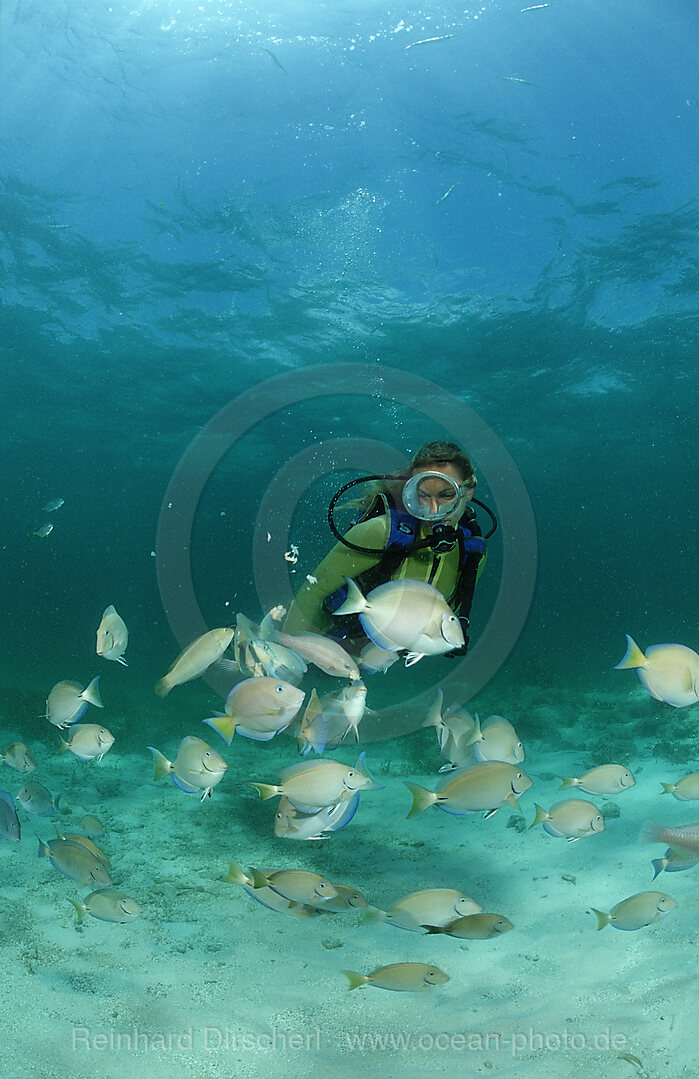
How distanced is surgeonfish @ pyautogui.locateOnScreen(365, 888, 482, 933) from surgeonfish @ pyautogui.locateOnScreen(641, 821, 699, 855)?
4.39 feet

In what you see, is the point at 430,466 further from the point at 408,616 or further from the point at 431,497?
the point at 408,616

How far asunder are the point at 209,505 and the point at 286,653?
139 ft

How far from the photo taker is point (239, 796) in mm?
9641

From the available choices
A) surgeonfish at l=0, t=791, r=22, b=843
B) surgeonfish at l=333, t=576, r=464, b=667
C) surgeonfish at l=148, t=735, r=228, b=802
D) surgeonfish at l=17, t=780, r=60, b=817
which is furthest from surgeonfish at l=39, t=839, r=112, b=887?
surgeonfish at l=333, t=576, r=464, b=667

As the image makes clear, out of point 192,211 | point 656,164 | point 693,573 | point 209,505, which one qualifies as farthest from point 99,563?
point 693,573

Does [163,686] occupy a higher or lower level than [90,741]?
higher

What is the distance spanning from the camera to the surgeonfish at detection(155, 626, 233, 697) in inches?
154

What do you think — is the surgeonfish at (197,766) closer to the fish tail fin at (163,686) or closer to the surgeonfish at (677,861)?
the fish tail fin at (163,686)

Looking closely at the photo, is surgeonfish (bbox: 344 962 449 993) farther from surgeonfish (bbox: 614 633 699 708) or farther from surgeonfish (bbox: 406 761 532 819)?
surgeonfish (bbox: 614 633 699 708)

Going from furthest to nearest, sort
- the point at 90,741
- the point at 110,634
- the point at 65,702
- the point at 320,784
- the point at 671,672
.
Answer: the point at 65,702 → the point at 90,741 → the point at 110,634 → the point at 671,672 → the point at 320,784

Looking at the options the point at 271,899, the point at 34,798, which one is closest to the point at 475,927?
the point at 271,899

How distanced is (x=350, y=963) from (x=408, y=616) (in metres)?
3.74

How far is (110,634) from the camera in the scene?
4543mm

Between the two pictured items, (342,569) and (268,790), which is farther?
(342,569)
